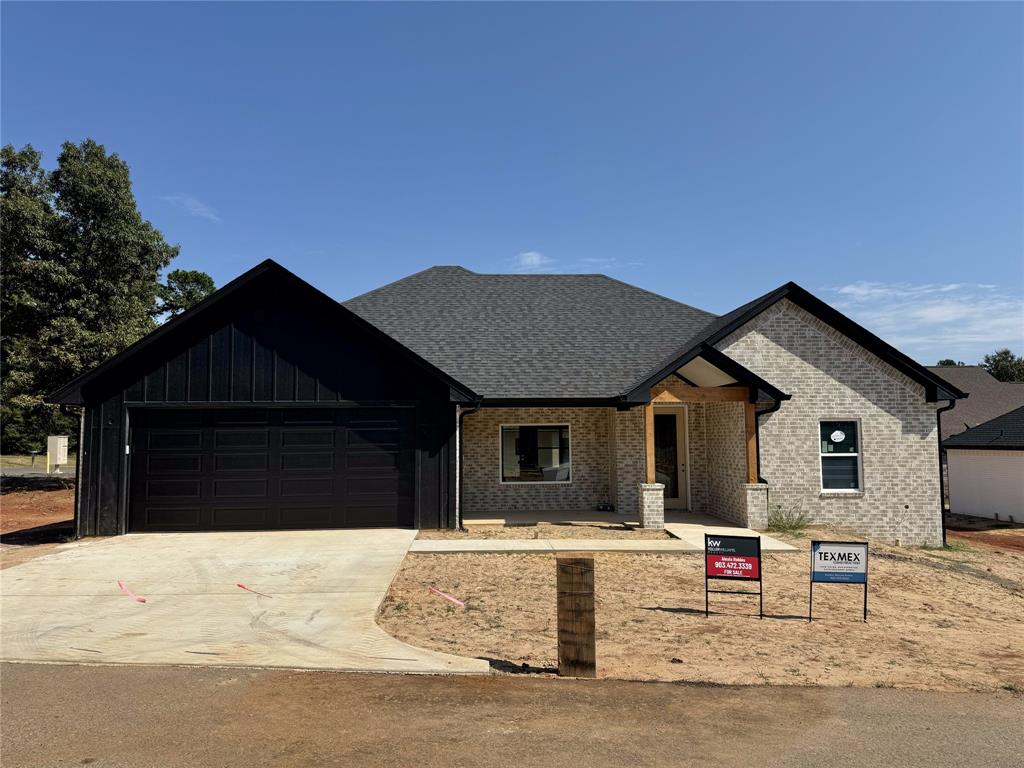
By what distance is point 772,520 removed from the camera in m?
Result: 14.5

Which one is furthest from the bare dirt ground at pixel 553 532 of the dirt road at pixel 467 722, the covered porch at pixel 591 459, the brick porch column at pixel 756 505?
the dirt road at pixel 467 722

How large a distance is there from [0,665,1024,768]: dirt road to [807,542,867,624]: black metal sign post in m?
2.22

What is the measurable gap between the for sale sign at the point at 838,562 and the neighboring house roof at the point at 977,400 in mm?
25049

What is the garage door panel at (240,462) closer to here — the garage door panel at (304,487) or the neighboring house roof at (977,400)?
the garage door panel at (304,487)

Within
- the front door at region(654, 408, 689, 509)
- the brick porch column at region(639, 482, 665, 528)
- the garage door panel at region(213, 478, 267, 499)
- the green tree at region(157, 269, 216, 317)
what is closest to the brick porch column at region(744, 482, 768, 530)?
the brick porch column at region(639, 482, 665, 528)

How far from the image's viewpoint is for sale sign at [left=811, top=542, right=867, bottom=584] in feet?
25.4

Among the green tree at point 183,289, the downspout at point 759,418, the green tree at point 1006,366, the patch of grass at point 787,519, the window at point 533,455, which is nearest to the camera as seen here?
the patch of grass at point 787,519

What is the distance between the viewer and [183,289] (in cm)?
4231

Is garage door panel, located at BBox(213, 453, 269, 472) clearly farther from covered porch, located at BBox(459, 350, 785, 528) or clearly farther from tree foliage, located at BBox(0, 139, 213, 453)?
tree foliage, located at BBox(0, 139, 213, 453)

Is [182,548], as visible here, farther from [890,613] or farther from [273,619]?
[890,613]

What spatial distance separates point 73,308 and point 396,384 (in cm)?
1837

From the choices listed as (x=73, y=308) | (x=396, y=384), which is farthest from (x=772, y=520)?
(x=73, y=308)

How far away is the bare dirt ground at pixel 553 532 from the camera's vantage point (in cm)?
1279

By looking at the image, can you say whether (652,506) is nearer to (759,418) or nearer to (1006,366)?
(759,418)
